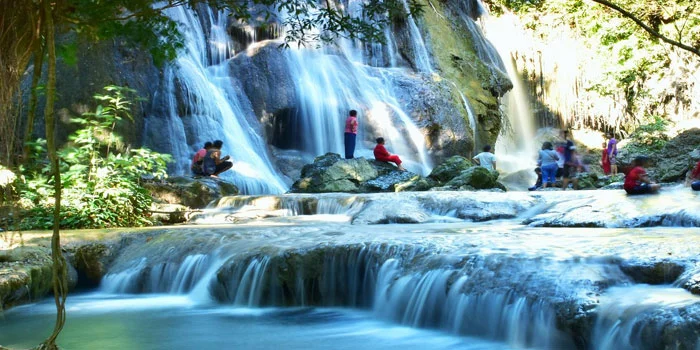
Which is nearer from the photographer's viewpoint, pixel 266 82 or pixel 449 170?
pixel 449 170

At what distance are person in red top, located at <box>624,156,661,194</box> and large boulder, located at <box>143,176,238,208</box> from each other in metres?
7.02

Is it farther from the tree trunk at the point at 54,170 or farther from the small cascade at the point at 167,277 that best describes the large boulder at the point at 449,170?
the tree trunk at the point at 54,170

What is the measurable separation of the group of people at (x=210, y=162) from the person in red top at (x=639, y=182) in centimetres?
786

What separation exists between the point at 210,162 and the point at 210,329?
29.0 ft

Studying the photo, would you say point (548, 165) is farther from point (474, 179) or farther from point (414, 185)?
point (414, 185)

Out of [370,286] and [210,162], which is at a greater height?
[210,162]

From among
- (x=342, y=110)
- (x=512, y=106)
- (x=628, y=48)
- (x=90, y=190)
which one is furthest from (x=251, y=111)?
(x=512, y=106)

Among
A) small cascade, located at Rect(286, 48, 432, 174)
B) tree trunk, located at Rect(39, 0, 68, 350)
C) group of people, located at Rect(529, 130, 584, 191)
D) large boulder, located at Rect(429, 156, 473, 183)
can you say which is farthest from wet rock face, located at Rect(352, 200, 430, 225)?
small cascade, located at Rect(286, 48, 432, 174)

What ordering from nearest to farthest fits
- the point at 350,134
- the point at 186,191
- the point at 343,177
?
1. the point at 186,191
2. the point at 343,177
3. the point at 350,134

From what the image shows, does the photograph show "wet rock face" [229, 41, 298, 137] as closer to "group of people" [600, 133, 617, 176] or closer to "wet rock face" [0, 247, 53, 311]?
"group of people" [600, 133, 617, 176]

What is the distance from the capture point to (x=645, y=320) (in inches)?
177

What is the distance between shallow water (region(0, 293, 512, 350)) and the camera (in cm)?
562

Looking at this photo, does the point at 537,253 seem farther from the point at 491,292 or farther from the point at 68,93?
the point at 68,93

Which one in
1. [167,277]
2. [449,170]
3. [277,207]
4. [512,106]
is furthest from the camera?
[512,106]
